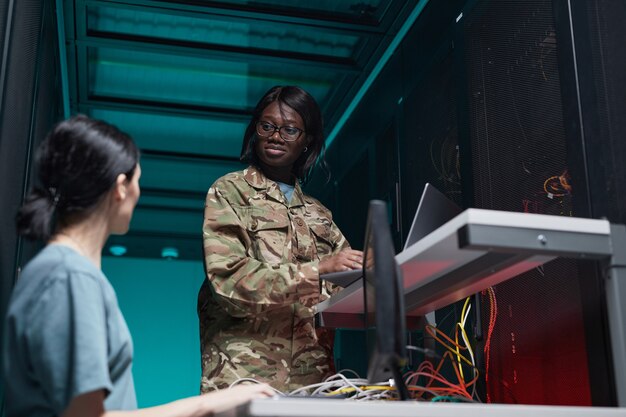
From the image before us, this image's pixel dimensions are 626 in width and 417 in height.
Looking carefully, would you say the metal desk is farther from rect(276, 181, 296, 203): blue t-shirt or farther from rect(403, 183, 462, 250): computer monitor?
rect(276, 181, 296, 203): blue t-shirt

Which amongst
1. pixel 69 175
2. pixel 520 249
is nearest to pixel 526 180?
pixel 520 249

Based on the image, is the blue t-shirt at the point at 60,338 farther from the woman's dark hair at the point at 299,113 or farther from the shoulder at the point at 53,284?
the woman's dark hair at the point at 299,113

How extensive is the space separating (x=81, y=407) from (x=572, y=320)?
1.09 metres

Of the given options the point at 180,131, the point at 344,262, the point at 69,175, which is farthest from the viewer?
the point at 180,131

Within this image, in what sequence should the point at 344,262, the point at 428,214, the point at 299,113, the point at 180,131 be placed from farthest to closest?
the point at 180,131, the point at 299,113, the point at 344,262, the point at 428,214

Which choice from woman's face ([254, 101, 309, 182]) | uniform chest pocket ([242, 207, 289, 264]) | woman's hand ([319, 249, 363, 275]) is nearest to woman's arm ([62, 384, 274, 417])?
woman's hand ([319, 249, 363, 275])

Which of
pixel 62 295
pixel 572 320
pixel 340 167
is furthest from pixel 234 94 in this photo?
pixel 62 295

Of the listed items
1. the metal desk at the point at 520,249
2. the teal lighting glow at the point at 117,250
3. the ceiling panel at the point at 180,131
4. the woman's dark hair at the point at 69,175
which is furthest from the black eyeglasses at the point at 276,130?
the teal lighting glow at the point at 117,250

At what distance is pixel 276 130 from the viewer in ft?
7.87

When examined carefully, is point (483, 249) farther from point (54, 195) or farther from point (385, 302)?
point (54, 195)

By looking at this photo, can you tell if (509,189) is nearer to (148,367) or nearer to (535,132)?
(535,132)

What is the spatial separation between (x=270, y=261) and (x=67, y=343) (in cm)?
107

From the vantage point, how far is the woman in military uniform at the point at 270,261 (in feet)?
6.55

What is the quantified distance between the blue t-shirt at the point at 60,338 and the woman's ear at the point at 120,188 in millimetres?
137
